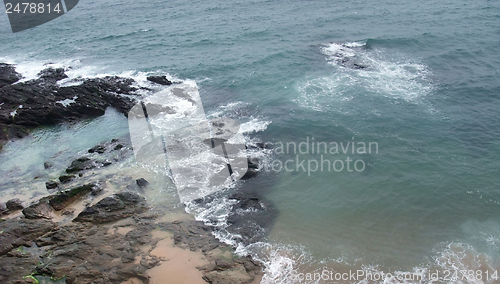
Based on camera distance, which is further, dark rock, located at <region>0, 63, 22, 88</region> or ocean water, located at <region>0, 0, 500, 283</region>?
dark rock, located at <region>0, 63, 22, 88</region>

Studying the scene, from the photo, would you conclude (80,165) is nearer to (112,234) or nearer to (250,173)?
(112,234)

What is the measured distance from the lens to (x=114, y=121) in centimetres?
2917

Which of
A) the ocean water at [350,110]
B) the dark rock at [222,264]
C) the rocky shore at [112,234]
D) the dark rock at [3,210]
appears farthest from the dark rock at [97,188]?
the dark rock at [222,264]

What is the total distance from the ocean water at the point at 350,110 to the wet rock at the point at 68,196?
5840 mm

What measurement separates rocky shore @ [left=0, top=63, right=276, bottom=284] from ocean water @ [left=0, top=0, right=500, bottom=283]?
1.62 meters

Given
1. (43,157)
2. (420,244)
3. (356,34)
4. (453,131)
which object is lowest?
(420,244)

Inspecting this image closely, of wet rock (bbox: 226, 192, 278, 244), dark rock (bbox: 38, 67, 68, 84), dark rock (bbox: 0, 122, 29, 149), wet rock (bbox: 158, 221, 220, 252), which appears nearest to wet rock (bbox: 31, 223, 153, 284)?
wet rock (bbox: 158, 221, 220, 252)

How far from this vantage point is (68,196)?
757 inches

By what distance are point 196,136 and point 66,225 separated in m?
11.4

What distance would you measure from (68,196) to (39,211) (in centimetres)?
168

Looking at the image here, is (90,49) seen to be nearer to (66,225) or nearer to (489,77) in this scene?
(66,225)

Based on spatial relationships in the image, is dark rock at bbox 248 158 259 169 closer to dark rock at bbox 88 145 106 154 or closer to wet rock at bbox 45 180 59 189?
dark rock at bbox 88 145 106 154

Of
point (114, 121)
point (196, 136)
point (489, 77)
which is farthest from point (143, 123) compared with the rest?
point (489, 77)

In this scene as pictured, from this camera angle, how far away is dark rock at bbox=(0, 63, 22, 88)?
117 ft
